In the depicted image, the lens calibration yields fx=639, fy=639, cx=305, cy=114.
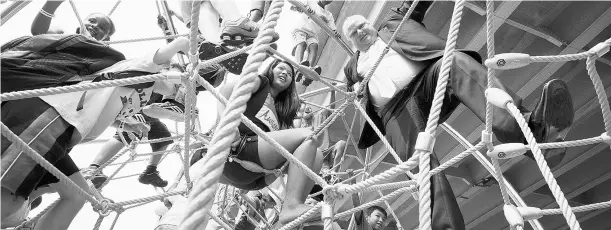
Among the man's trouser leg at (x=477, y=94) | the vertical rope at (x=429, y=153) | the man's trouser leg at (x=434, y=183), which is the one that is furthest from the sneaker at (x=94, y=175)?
the vertical rope at (x=429, y=153)

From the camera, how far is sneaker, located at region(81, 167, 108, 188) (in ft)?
7.55

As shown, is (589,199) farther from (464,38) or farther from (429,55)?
(429,55)

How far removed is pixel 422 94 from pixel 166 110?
3.16ft

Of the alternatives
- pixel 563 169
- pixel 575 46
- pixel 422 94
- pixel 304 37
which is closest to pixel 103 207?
pixel 422 94

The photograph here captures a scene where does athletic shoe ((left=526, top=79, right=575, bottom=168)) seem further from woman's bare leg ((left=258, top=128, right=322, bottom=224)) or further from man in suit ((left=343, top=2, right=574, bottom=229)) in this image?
woman's bare leg ((left=258, top=128, right=322, bottom=224))

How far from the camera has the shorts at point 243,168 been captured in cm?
168

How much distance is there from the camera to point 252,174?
1.72 meters

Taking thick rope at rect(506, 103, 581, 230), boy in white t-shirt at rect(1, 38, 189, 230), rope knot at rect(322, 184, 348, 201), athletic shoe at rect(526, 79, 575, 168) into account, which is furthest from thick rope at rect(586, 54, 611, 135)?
boy in white t-shirt at rect(1, 38, 189, 230)

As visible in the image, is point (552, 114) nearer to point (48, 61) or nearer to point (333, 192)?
point (333, 192)

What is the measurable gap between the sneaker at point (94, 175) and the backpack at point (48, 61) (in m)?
0.75

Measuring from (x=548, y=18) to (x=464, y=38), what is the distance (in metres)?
0.40

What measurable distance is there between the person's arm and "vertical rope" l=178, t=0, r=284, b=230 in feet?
3.47

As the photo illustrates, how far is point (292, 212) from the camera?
1445 mm

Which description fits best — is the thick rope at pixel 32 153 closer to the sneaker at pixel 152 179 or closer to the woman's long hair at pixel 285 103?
the woman's long hair at pixel 285 103
